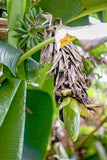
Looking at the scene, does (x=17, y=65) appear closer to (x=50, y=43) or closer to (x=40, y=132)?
(x=50, y=43)

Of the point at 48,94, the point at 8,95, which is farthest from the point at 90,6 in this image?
the point at 48,94

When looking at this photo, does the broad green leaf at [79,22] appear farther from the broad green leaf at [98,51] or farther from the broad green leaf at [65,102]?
the broad green leaf at [65,102]

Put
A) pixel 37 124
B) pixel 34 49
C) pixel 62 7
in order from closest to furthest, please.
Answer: pixel 34 49, pixel 62 7, pixel 37 124

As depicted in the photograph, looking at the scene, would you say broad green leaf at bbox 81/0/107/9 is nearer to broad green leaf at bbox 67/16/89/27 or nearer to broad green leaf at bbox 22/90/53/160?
broad green leaf at bbox 67/16/89/27

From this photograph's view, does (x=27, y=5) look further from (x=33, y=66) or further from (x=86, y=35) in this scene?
(x=86, y=35)

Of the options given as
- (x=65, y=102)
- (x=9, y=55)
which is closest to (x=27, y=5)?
(x=9, y=55)

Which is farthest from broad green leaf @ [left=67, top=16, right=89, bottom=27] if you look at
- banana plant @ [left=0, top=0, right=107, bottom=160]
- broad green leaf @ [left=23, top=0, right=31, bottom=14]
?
broad green leaf @ [left=23, top=0, right=31, bottom=14]
